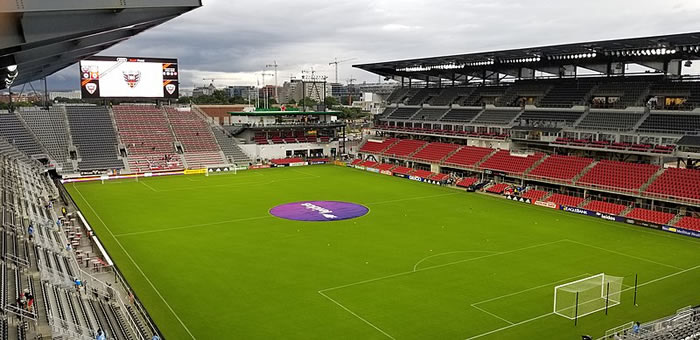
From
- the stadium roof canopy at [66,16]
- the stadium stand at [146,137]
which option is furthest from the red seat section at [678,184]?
the stadium stand at [146,137]

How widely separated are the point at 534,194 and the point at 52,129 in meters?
54.8

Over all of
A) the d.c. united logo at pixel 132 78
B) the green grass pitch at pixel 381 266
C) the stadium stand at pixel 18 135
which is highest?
the d.c. united logo at pixel 132 78

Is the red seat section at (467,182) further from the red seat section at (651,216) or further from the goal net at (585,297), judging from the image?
the goal net at (585,297)

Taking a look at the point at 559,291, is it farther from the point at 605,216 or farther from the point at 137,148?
the point at 137,148

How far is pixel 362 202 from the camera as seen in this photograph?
42.3 metres

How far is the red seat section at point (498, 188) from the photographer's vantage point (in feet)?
149

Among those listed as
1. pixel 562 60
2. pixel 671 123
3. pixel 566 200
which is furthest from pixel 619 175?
pixel 562 60

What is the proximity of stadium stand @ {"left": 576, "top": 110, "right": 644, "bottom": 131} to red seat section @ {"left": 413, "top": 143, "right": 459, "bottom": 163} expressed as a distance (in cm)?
1417

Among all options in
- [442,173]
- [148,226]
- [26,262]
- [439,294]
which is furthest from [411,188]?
[26,262]

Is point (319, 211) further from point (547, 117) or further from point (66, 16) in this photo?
point (66, 16)

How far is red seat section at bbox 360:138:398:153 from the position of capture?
66.3 meters

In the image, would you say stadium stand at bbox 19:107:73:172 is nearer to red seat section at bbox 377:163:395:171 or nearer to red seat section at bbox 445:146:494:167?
red seat section at bbox 377:163:395:171

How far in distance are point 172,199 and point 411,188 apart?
72.4ft

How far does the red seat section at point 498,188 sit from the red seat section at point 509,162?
1.37 m
